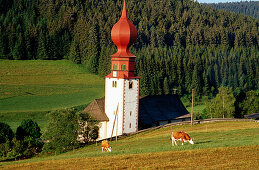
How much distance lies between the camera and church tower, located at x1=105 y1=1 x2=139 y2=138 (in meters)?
52.3

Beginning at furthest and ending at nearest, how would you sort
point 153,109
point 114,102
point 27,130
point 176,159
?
point 153,109, point 27,130, point 114,102, point 176,159

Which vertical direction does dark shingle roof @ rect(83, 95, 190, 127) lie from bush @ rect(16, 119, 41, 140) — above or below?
above

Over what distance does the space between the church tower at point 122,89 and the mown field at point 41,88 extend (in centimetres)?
2108

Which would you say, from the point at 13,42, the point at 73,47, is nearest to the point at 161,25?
the point at 73,47

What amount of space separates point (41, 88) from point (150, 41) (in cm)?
5760

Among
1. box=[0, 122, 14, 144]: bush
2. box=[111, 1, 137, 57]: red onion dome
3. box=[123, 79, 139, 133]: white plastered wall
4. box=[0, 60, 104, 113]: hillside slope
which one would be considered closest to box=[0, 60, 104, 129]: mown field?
box=[0, 60, 104, 113]: hillside slope

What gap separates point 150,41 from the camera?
5822 inches

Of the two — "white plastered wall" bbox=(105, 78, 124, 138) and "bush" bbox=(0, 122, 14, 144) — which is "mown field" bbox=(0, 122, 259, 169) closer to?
"white plastered wall" bbox=(105, 78, 124, 138)

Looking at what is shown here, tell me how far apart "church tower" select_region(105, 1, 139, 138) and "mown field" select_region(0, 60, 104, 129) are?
2108 cm

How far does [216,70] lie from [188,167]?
339 feet

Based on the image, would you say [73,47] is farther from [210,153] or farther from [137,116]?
[210,153]

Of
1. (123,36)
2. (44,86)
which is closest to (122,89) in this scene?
(123,36)

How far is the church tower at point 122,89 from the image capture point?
52312 mm

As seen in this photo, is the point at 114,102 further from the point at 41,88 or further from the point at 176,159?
the point at 41,88
